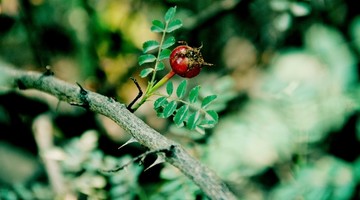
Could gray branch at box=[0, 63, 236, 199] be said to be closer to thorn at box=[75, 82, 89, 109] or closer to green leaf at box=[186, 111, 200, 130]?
thorn at box=[75, 82, 89, 109]

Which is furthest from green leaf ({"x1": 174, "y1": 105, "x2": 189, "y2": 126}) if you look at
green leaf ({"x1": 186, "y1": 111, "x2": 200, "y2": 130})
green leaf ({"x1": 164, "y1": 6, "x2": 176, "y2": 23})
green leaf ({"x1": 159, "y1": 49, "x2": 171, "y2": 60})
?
green leaf ({"x1": 164, "y1": 6, "x2": 176, "y2": 23})

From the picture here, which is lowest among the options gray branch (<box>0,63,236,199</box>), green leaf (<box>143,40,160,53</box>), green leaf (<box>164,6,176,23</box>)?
gray branch (<box>0,63,236,199</box>)

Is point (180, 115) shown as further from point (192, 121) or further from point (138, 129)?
point (138, 129)

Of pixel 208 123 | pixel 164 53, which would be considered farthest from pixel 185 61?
pixel 208 123

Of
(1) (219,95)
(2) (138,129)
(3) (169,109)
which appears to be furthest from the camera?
(1) (219,95)

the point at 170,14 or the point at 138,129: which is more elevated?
the point at 170,14

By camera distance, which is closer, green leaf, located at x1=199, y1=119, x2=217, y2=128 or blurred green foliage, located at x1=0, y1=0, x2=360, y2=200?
green leaf, located at x1=199, y1=119, x2=217, y2=128

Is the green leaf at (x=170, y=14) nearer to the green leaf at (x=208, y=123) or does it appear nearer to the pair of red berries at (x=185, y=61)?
the pair of red berries at (x=185, y=61)

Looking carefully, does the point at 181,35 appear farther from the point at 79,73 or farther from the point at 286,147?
the point at 286,147
